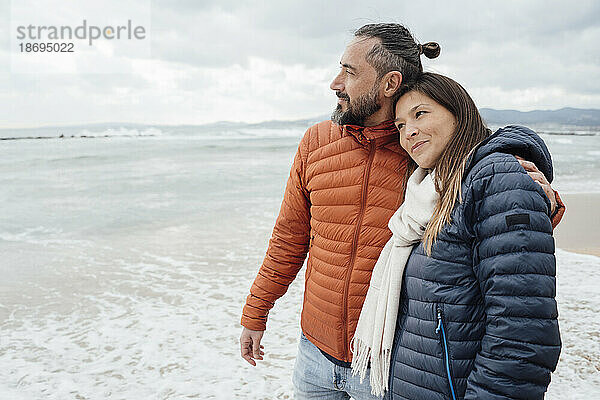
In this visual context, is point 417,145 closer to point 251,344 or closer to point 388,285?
point 388,285

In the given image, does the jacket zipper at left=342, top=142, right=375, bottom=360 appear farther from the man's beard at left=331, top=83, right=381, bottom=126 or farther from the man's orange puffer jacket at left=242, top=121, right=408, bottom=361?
the man's beard at left=331, top=83, right=381, bottom=126

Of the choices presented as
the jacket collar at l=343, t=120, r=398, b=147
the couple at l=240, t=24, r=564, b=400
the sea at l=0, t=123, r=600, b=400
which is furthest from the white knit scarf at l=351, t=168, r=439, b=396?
the sea at l=0, t=123, r=600, b=400

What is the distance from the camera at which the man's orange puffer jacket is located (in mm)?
1980

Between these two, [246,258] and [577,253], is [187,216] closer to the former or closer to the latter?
[246,258]

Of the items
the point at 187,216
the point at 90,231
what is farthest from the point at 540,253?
the point at 187,216

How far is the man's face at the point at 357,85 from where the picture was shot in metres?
1.92

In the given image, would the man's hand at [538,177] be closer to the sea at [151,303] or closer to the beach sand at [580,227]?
the sea at [151,303]

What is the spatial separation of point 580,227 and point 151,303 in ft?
24.2

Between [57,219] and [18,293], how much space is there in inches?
195

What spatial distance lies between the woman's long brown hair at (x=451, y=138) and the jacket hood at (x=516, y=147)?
43 millimetres

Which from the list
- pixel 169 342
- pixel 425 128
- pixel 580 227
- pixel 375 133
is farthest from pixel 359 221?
pixel 580 227

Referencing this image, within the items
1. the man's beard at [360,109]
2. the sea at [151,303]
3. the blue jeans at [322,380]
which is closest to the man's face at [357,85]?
the man's beard at [360,109]

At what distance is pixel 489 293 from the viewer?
1390mm

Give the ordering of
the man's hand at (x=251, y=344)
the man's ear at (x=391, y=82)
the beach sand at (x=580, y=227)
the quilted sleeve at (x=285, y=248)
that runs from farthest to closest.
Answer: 1. the beach sand at (x=580, y=227)
2. the man's hand at (x=251, y=344)
3. the quilted sleeve at (x=285, y=248)
4. the man's ear at (x=391, y=82)
